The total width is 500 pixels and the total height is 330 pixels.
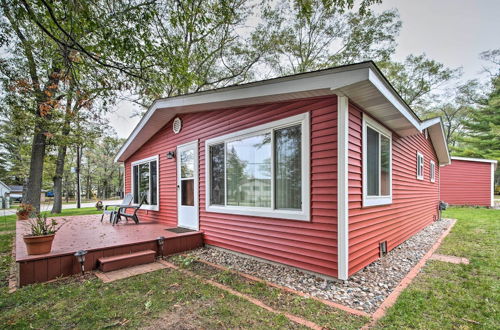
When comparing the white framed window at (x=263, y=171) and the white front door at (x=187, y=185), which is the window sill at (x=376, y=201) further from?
the white front door at (x=187, y=185)

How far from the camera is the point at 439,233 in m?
6.45

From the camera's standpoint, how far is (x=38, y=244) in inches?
135

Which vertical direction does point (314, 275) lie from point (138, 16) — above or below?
below

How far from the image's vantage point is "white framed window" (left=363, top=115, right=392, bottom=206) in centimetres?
379

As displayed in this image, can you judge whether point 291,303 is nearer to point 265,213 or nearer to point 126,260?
point 265,213

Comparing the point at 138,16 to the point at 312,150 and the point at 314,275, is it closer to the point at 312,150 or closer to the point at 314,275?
the point at 312,150

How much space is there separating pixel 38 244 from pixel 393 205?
608cm

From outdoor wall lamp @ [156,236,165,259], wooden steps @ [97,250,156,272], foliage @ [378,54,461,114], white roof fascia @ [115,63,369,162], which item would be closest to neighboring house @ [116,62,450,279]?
white roof fascia @ [115,63,369,162]

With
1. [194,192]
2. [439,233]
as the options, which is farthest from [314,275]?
[439,233]

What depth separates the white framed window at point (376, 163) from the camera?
149 inches

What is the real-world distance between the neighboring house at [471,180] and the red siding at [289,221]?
1323 cm

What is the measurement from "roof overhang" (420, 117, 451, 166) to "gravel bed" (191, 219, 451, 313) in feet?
11.2

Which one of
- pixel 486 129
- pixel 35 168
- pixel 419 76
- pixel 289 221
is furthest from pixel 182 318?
pixel 486 129

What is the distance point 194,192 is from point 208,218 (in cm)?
77
